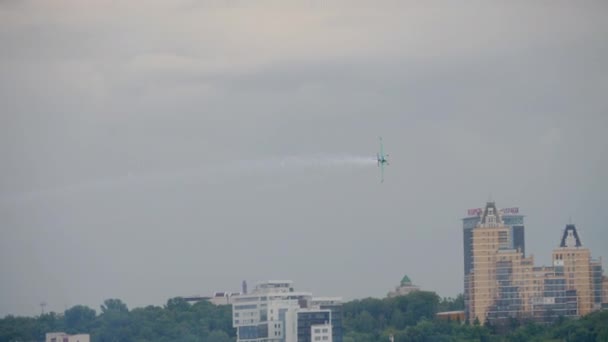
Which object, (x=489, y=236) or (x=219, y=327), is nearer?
(x=219, y=327)

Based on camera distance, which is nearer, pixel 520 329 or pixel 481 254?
pixel 520 329

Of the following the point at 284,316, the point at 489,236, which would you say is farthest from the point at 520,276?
the point at 284,316

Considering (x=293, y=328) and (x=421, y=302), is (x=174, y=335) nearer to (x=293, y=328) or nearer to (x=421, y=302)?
(x=293, y=328)

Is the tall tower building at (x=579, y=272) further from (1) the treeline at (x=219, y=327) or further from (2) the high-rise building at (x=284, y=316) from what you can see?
(2) the high-rise building at (x=284, y=316)

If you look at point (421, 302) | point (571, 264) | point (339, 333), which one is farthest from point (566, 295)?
point (339, 333)

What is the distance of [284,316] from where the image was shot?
82312 mm

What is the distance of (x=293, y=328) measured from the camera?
81.8 metres

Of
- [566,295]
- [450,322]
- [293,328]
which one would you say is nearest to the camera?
[293,328]

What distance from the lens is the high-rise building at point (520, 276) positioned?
9512 cm

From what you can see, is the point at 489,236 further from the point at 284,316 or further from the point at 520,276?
the point at 284,316

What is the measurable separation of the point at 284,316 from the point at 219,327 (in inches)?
208

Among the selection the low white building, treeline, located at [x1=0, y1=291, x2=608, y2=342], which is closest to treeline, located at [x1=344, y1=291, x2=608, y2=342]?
treeline, located at [x1=0, y1=291, x2=608, y2=342]

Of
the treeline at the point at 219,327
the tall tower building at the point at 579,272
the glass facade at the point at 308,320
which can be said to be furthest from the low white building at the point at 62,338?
the tall tower building at the point at 579,272

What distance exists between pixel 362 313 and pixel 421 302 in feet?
14.7
